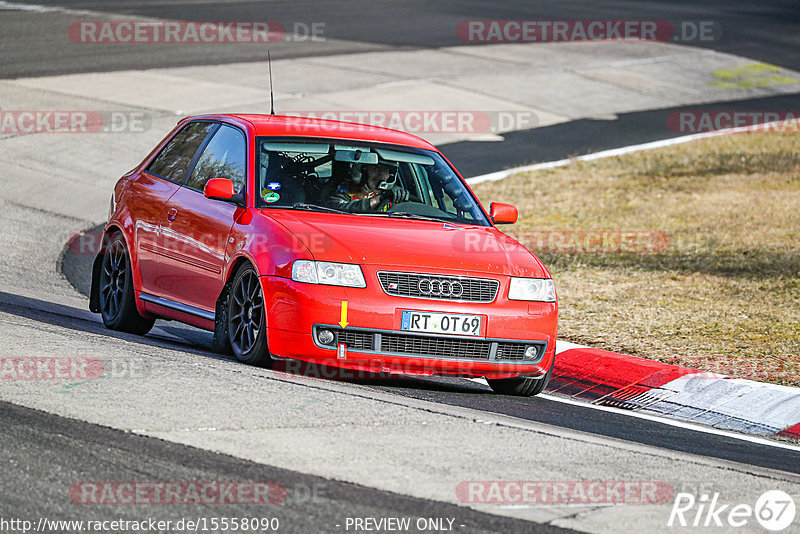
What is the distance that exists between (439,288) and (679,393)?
2.17 meters

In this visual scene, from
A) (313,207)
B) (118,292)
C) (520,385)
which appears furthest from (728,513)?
(118,292)

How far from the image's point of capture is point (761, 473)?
6.39 metres

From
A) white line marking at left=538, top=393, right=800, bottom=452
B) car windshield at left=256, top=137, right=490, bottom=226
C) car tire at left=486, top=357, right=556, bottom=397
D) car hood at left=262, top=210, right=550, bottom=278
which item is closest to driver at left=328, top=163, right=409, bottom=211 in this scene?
car windshield at left=256, top=137, right=490, bottom=226

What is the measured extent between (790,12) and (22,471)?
138 ft

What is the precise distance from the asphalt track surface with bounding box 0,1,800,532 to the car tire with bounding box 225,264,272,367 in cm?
69

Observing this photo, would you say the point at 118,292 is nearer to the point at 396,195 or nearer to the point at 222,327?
the point at 222,327

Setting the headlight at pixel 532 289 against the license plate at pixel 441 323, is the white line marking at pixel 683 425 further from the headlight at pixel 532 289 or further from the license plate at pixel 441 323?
the license plate at pixel 441 323

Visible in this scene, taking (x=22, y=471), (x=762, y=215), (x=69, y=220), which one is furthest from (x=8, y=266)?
(x=762, y=215)

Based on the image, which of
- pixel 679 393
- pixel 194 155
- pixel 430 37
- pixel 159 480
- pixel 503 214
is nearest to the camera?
pixel 159 480

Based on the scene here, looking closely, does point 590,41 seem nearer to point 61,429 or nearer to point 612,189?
point 612,189

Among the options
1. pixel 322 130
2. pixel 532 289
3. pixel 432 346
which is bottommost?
pixel 432 346

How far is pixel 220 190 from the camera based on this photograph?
26.5 ft

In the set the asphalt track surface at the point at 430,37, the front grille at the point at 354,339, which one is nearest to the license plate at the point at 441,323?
the front grille at the point at 354,339

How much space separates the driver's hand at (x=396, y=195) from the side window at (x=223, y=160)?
3.25 feet
